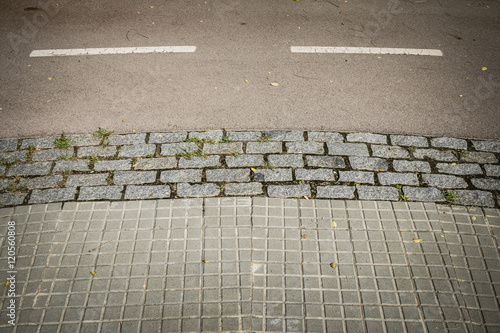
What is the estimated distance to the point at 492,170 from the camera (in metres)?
4.32

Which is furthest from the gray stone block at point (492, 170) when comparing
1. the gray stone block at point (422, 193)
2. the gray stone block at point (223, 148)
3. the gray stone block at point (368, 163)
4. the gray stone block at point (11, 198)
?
the gray stone block at point (11, 198)

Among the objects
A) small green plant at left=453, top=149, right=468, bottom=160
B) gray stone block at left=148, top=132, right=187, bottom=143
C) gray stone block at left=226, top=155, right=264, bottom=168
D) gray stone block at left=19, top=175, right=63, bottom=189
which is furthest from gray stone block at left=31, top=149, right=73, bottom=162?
small green plant at left=453, top=149, right=468, bottom=160

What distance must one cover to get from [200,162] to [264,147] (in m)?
0.91

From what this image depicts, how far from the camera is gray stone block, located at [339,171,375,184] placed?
4133 millimetres

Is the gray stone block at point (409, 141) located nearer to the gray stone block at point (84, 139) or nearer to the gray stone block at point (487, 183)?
the gray stone block at point (487, 183)

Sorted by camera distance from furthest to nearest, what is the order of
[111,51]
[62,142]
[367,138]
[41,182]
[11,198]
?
[111,51] → [367,138] → [62,142] → [41,182] → [11,198]

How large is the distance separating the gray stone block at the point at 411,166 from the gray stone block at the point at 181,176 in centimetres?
263

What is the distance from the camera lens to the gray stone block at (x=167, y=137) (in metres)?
4.56

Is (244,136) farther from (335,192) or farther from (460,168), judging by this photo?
(460,168)

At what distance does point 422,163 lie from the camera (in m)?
4.34

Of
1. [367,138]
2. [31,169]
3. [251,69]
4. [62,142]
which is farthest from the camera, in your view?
[251,69]

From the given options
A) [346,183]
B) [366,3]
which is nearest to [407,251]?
[346,183]

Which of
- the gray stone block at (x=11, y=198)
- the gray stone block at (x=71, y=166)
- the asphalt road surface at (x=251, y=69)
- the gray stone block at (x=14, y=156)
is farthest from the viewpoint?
the asphalt road surface at (x=251, y=69)

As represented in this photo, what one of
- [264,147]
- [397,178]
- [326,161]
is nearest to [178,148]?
[264,147]
